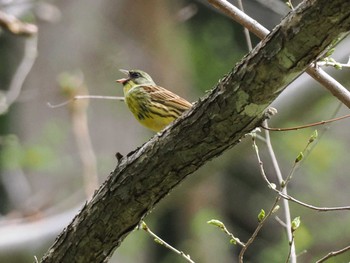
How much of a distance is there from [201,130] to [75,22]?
16.6 feet

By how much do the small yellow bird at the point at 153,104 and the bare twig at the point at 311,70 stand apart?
116cm

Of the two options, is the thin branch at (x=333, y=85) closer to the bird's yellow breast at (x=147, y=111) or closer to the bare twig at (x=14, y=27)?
the bird's yellow breast at (x=147, y=111)

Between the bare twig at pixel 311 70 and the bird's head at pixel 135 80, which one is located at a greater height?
the bird's head at pixel 135 80

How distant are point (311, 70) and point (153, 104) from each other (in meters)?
1.56

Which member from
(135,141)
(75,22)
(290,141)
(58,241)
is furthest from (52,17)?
(58,241)

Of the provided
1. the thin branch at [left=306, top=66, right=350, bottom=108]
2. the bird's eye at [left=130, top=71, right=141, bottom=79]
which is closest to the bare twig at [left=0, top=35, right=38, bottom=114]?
the bird's eye at [left=130, top=71, right=141, bottom=79]

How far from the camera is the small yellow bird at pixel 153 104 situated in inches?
154

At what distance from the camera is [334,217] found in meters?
7.95

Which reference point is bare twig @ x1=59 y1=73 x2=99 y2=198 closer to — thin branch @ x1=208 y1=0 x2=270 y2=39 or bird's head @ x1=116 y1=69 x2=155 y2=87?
bird's head @ x1=116 y1=69 x2=155 y2=87

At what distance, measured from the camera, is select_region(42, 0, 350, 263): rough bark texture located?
214cm

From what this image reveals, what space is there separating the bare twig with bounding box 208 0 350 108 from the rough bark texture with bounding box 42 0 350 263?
A: 0.91 ft

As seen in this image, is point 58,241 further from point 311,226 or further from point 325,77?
point 311,226

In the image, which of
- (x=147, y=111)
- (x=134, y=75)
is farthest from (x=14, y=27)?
(x=147, y=111)

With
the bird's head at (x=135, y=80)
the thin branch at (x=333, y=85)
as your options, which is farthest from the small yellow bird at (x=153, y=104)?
the thin branch at (x=333, y=85)
